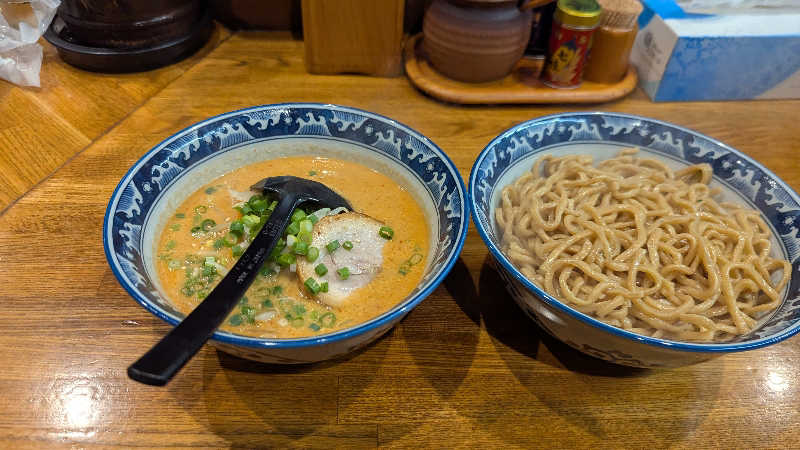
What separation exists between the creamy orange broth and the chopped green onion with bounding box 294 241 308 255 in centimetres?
6

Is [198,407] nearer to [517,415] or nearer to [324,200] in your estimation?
[324,200]

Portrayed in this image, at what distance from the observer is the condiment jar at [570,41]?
7.59ft

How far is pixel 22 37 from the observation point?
2.30m

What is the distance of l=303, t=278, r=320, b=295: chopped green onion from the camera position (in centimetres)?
129

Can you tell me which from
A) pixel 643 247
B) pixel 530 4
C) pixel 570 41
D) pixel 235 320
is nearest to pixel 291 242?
pixel 235 320

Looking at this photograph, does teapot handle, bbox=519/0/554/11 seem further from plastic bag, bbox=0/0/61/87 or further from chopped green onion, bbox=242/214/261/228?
plastic bag, bbox=0/0/61/87

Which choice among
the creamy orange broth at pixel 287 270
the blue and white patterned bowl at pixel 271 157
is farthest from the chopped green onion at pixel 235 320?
the blue and white patterned bowl at pixel 271 157

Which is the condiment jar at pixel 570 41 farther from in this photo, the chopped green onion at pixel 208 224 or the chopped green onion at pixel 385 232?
the chopped green onion at pixel 208 224

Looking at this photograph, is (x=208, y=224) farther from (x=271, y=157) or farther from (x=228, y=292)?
(x=228, y=292)

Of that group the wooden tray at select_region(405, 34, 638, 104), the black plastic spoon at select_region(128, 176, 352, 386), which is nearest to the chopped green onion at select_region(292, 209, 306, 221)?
the black plastic spoon at select_region(128, 176, 352, 386)

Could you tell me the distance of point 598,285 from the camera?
1373 millimetres

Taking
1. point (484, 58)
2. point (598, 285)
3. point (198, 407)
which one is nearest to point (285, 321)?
point (198, 407)

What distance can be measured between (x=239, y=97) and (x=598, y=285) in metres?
1.83

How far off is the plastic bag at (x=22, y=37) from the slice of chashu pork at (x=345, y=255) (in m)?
1.84
